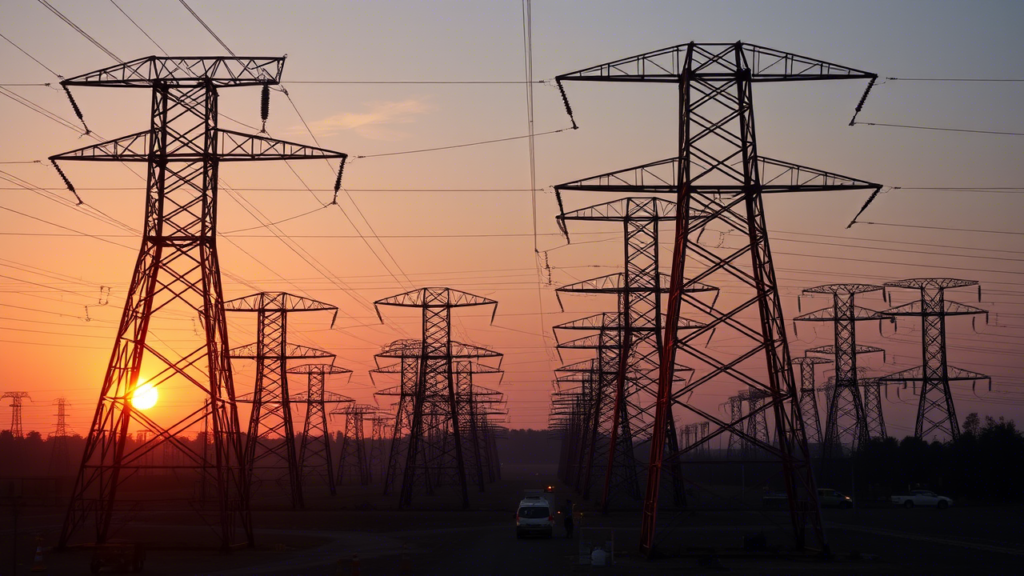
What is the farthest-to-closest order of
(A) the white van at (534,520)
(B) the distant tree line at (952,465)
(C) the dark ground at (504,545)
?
(B) the distant tree line at (952,465)
(A) the white van at (534,520)
(C) the dark ground at (504,545)

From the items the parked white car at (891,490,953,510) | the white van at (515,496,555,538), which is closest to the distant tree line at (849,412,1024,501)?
the parked white car at (891,490,953,510)

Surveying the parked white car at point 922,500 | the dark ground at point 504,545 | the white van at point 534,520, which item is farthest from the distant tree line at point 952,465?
the white van at point 534,520

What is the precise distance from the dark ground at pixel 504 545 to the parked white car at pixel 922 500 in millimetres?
6023

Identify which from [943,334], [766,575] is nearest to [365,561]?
[766,575]

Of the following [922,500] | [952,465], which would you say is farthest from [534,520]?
[952,465]

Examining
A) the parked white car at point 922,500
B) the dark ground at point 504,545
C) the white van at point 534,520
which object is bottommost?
the dark ground at point 504,545

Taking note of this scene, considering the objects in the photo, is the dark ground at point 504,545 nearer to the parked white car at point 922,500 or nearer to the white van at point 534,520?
the white van at point 534,520

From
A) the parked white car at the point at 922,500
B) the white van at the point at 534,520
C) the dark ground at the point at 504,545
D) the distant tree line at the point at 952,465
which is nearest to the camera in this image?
the dark ground at the point at 504,545

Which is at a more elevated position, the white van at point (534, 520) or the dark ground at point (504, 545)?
the white van at point (534, 520)

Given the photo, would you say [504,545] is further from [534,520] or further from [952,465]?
[952,465]

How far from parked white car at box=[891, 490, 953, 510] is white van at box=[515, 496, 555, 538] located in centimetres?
4106

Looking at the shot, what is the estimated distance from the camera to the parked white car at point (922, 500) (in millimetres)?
75875

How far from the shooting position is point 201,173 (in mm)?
35500

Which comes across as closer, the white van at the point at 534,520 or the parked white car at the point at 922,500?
the white van at the point at 534,520
